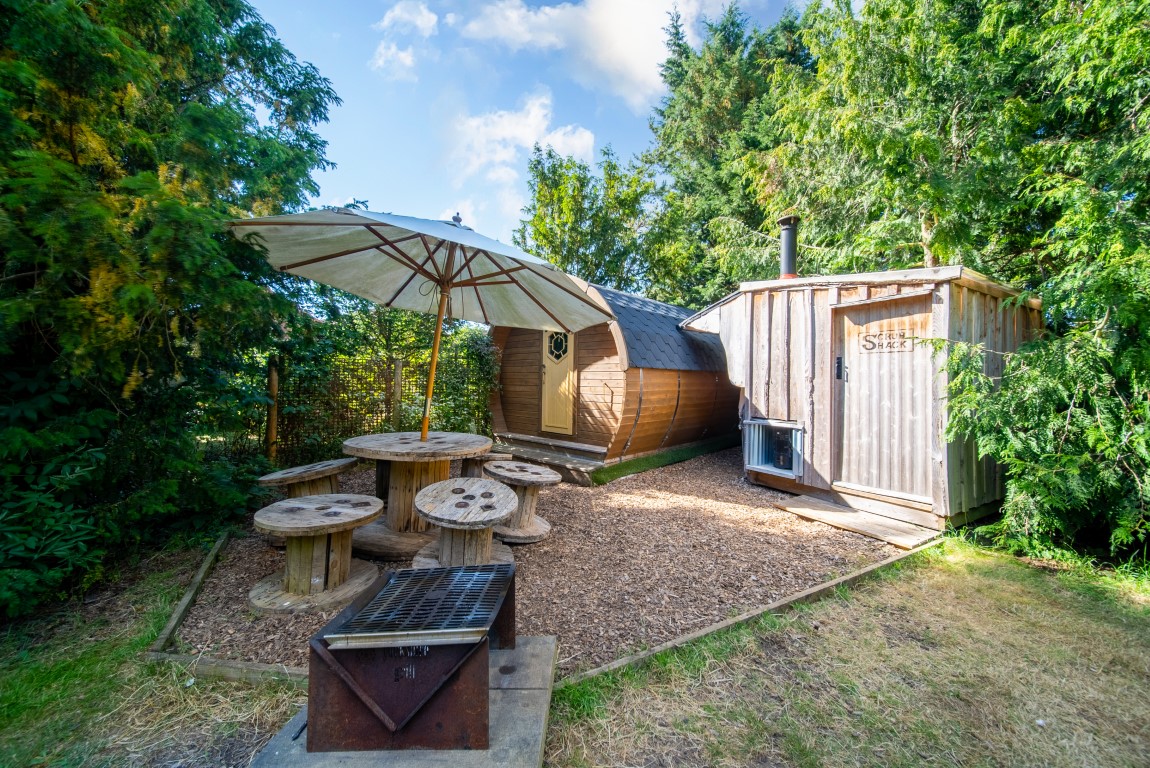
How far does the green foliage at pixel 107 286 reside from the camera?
7.48 ft

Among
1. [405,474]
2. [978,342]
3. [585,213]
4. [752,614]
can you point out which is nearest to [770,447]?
[978,342]

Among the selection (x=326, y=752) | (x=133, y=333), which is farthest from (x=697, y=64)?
(x=326, y=752)

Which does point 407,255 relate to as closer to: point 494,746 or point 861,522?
point 494,746

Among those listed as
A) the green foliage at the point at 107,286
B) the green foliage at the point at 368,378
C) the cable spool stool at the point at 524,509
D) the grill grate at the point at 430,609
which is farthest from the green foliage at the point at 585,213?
the grill grate at the point at 430,609

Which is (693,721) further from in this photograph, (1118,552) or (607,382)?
(1118,552)

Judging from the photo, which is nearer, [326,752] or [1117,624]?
[326,752]

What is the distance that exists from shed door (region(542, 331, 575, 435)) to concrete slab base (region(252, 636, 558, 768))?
16.6 feet

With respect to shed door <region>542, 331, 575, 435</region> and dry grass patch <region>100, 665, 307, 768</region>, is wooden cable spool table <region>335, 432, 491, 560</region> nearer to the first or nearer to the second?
dry grass patch <region>100, 665, 307, 768</region>

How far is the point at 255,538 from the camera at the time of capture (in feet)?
12.4

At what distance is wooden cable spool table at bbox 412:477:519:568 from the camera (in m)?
2.87

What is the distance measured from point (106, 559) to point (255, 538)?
2.87 ft

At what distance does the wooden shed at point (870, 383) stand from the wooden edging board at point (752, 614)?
96 cm

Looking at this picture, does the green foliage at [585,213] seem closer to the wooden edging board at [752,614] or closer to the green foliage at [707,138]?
the green foliage at [707,138]

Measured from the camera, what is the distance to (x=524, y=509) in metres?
4.07
